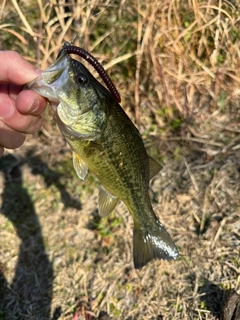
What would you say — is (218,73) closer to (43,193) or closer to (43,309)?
(43,193)

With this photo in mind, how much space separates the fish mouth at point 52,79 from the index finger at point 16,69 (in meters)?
0.21

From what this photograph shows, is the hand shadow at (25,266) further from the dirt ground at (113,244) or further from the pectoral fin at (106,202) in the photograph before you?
the pectoral fin at (106,202)

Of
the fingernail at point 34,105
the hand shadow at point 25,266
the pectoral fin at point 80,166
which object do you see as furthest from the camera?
the hand shadow at point 25,266

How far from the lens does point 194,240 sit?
3.09 metres

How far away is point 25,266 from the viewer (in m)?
3.15

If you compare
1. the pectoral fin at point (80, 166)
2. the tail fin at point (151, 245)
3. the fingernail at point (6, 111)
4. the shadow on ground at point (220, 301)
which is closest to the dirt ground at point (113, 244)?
the shadow on ground at point (220, 301)

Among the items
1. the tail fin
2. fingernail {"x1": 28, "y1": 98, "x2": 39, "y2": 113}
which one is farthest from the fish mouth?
the tail fin

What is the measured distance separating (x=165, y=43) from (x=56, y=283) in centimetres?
227

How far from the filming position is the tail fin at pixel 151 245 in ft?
7.64

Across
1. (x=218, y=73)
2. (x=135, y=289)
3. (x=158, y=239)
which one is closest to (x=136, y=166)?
(x=158, y=239)

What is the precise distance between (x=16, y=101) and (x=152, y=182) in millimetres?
1870

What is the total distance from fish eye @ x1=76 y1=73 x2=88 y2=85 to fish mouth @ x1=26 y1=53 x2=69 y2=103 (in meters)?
0.07

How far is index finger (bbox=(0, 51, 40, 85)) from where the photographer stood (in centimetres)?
197

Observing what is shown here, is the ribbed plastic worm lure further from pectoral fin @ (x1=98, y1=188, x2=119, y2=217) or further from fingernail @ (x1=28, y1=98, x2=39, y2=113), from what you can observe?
pectoral fin @ (x1=98, y1=188, x2=119, y2=217)
